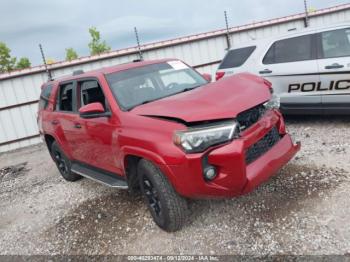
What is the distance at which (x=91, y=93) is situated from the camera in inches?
176

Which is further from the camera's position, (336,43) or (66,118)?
(336,43)

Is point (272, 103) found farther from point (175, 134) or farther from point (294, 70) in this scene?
point (294, 70)

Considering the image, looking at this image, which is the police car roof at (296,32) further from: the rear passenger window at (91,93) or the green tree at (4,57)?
the green tree at (4,57)

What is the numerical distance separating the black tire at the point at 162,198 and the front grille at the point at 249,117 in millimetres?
917

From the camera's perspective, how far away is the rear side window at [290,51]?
6.08 metres

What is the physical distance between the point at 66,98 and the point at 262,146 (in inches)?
125

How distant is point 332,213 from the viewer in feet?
11.1

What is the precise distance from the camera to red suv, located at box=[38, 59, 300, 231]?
3025mm

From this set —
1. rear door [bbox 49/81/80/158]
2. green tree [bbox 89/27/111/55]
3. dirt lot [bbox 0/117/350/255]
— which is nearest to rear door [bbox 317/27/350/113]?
dirt lot [bbox 0/117/350/255]

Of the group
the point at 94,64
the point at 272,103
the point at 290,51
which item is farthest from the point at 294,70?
the point at 94,64

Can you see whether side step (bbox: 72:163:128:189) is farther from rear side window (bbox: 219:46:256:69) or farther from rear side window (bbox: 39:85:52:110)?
rear side window (bbox: 219:46:256:69)

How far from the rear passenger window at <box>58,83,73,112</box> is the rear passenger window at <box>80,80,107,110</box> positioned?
0.36 metres

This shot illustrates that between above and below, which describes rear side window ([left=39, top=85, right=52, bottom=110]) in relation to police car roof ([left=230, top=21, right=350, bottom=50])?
below

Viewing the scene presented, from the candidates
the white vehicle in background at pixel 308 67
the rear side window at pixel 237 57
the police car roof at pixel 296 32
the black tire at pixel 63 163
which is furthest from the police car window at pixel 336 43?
the black tire at pixel 63 163
